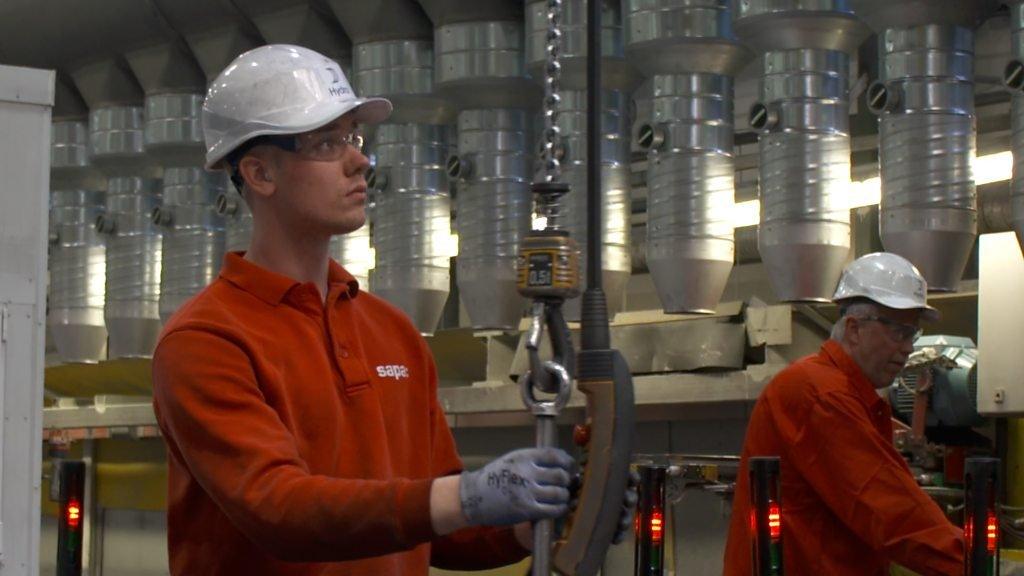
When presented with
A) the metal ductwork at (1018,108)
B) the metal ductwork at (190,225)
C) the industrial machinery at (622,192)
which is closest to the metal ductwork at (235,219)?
the industrial machinery at (622,192)

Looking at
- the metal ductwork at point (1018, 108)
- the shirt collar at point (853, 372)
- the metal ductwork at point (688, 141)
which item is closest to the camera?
the shirt collar at point (853, 372)

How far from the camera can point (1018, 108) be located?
387 centimetres

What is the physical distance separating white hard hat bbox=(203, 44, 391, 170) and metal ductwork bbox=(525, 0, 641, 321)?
2.75 m

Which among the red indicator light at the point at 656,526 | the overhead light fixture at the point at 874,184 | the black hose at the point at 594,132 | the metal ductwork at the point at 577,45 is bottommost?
the red indicator light at the point at 656,526

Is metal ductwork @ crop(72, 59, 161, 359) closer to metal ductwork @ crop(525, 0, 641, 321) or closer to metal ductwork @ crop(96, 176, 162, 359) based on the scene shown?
metal ductwork @ crop(96, 176, 162, 359)

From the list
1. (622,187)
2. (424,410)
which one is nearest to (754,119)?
(622,187)

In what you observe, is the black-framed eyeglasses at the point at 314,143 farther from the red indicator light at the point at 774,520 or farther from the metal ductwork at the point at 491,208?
the metal ductwork at the point at 491,208

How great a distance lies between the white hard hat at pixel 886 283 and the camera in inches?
149

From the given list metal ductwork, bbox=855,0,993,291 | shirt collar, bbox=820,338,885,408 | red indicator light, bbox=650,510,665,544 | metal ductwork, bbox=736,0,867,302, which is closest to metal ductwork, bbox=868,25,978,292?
metal ductwork, bbox=855,0,993,291

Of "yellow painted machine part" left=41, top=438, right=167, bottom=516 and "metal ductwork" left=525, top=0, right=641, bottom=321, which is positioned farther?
"yellow painted machine part" left=41, top=438, right=167, bottom=516

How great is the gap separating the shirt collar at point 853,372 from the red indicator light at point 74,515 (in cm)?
176

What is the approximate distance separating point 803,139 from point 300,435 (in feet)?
8.71

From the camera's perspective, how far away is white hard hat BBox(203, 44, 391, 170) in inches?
74.0

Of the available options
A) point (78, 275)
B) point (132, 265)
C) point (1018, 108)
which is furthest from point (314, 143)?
point (78, 275)
